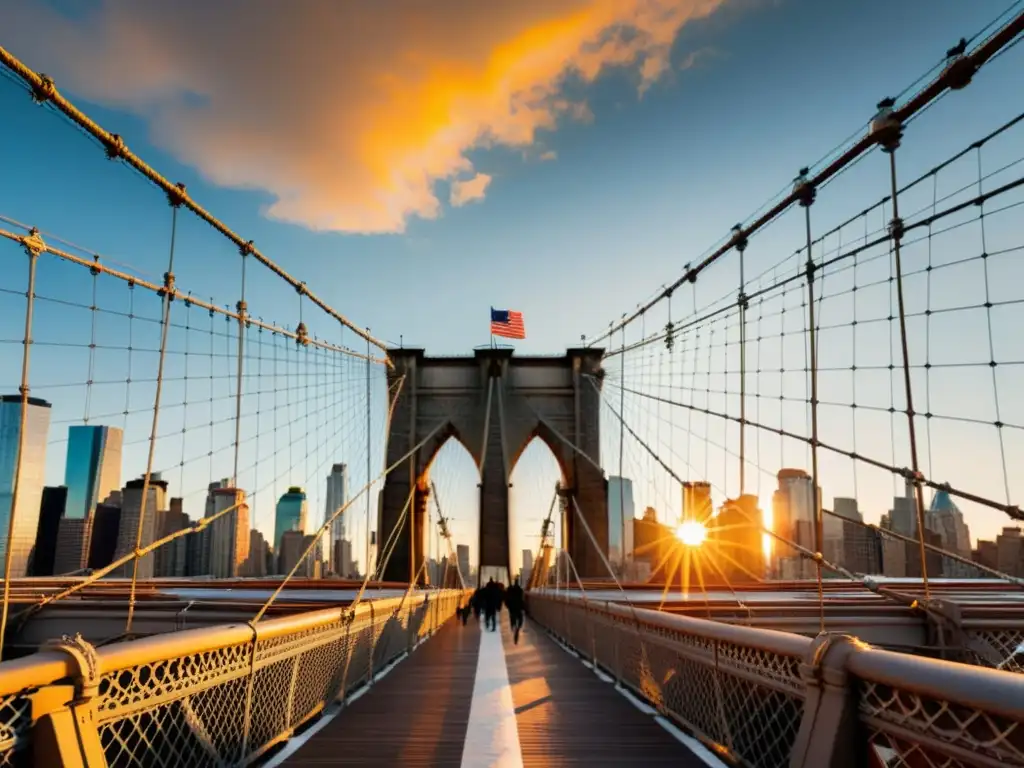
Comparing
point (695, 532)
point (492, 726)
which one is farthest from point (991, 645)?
point (492, 726)

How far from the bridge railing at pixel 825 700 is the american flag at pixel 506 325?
2368 centimetres

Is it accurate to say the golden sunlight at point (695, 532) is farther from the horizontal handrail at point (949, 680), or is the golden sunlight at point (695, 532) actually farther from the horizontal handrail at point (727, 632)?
the horizontal handrail at point (949, 680)

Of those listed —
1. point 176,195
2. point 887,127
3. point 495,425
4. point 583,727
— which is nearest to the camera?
point 583,727

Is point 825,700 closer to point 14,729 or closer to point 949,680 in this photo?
point 949,680

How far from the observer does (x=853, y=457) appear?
21.9 ft

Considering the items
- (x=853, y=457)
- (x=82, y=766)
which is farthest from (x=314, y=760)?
(x=853, y=457)

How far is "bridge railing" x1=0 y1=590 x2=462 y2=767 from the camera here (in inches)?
86.9

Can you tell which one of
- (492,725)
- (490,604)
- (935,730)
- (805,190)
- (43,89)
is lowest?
(490,604)

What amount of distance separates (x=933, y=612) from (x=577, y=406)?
18890mm

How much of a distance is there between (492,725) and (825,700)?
3.05 metres

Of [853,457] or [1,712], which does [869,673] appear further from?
[853,457]

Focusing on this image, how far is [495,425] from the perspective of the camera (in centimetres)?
2764

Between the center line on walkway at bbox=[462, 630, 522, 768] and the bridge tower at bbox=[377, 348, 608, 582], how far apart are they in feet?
59.2

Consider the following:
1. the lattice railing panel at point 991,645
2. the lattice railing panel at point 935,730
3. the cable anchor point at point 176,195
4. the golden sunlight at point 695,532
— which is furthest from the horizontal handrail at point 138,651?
the lattice railing panel at point 991,645
